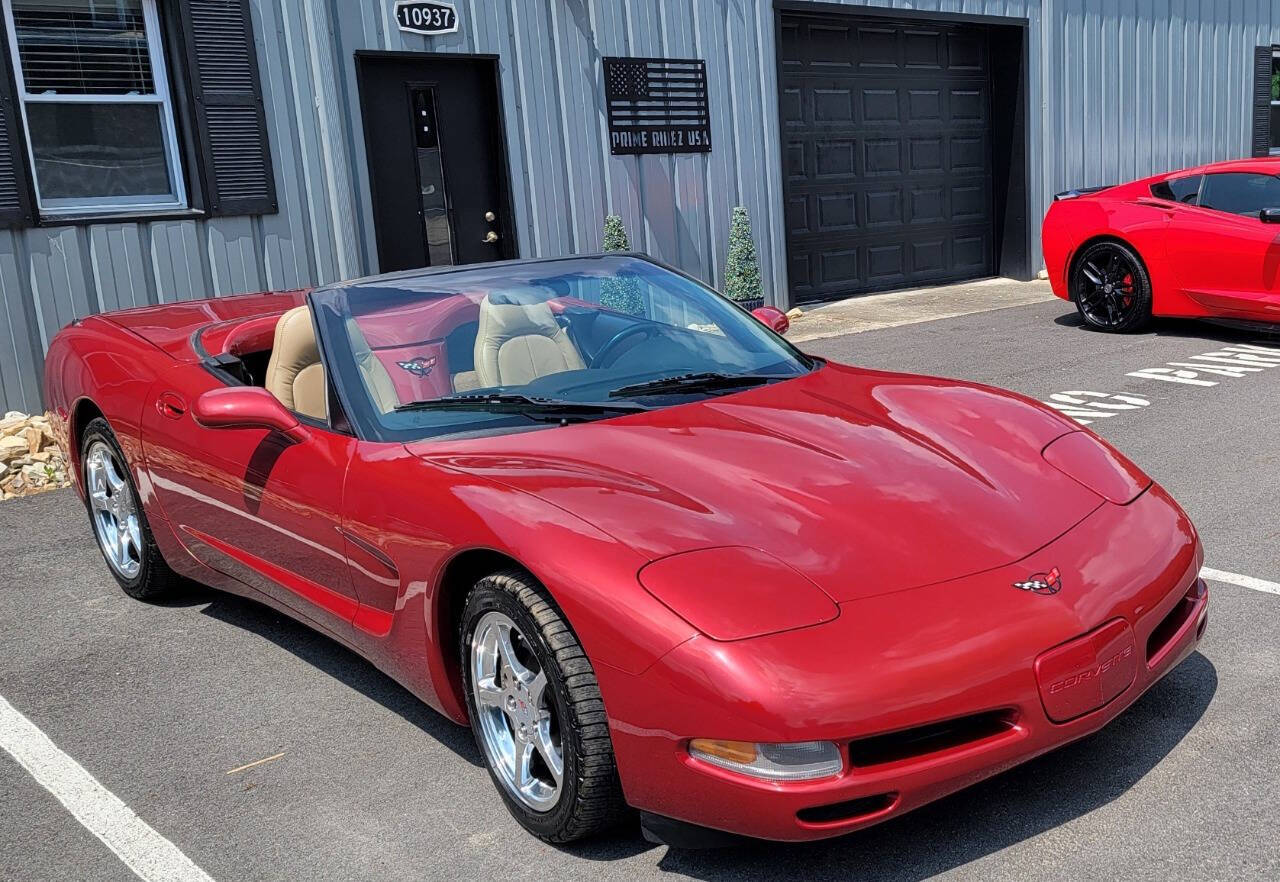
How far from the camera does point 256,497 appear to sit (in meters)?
3.66

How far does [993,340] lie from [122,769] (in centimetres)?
801

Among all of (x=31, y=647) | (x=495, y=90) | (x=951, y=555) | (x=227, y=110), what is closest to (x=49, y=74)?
(x=227, y=110)

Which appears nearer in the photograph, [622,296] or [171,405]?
[622,296]

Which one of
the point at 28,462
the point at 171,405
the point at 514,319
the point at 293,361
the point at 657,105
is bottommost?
the point at 28,462

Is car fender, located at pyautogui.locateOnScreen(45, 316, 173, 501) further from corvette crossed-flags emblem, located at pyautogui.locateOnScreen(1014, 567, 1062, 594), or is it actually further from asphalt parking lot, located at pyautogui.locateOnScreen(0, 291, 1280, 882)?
corvette crossed-flags emblem, located at pyautogui.locateOnScreen(1014, 567, 1062, 594)

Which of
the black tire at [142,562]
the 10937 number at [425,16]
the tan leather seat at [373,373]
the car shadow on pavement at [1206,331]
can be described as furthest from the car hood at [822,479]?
→ the 10937 number at [425,16]

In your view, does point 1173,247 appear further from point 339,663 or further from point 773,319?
point 339,663

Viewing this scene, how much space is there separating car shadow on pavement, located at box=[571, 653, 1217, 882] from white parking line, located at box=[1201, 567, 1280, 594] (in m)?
1.14

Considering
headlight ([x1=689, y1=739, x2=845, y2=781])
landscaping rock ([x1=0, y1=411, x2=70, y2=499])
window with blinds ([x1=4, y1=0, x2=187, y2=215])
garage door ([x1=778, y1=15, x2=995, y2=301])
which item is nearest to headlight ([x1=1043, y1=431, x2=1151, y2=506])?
headlight ([x1=689, y1=739, x2=845, y2=781])

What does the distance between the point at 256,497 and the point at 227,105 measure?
5707mm

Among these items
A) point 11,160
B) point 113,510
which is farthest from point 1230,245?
point 11,160

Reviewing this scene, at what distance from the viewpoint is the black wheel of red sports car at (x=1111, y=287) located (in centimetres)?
924

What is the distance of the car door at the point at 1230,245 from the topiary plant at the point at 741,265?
3672 mm

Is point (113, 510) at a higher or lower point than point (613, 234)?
lower
